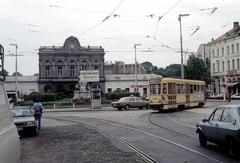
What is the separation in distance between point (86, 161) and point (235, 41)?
85124mm

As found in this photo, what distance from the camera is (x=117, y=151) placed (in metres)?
15.3

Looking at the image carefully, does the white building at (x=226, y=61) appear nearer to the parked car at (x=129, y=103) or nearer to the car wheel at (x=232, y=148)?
the parked car at (x=129, y=103)

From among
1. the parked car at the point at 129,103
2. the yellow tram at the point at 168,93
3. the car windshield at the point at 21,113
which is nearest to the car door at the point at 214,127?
the car windshield at the point at 21,113

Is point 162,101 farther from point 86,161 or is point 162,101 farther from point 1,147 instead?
point 1,147

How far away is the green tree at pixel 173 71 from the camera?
146350 mm

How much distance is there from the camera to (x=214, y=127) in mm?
13852

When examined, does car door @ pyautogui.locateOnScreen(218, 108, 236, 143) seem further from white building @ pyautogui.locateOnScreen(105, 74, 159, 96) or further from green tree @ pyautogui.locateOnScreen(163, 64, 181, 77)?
green tree @ pyautogui.locateOnScreen(163, 64, 181, 77)

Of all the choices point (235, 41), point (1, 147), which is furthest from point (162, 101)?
point (235, 41)

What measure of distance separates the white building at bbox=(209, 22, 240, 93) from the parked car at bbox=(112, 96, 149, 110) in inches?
1530

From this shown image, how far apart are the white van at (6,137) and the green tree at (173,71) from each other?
13430 centimetres

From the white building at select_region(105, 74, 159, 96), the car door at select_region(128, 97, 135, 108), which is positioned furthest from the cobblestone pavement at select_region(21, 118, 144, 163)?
the white building at select_region(105, 74, 159, 96)

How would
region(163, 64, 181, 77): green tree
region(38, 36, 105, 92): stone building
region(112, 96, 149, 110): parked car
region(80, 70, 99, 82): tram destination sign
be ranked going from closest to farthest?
region(112, 96, 149, 110): parked car → region(80, 70, 99, 82): tram destination sign → region(38, 36, 105, 92): stone building → region(163, 64, 181, 77): green tree

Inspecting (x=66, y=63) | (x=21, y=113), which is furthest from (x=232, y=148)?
(x=66, y=63)

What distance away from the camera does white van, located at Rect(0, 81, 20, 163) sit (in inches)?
217
